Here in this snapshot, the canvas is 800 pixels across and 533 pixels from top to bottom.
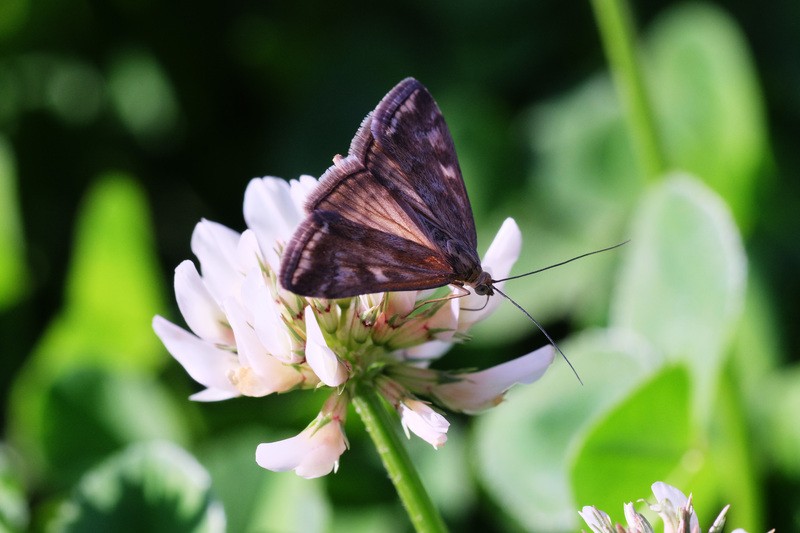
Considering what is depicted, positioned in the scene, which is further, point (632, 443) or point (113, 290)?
point (113, 290)

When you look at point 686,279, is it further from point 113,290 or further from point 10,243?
point 10,243

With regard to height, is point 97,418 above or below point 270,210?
below

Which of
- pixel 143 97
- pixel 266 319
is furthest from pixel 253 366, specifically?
pixel 143 97

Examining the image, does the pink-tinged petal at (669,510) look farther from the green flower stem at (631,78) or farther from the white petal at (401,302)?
the green flower stem at (631,78)

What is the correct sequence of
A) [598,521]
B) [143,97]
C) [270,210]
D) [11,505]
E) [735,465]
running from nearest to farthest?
[598,521]
[270,210]
[11,505]
[735,465]
[143,97]

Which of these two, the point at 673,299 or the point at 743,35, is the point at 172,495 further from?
the point at 743,35

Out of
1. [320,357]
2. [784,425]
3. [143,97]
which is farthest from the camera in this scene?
[143,97]

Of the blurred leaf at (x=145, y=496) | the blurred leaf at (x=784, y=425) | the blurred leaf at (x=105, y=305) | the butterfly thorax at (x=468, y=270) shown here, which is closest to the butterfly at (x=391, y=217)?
the butterfly thorax at (x=468, y=270)

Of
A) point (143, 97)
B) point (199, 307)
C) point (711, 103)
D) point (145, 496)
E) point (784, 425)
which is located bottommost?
point (784, 425)
